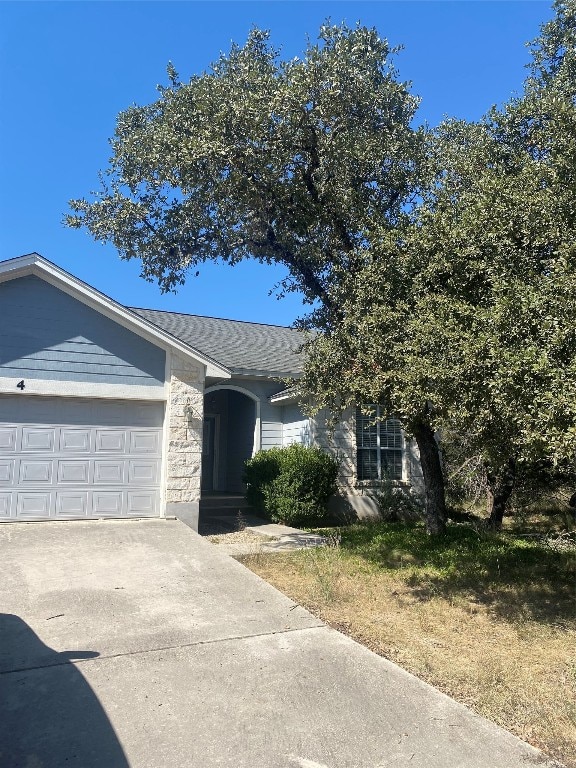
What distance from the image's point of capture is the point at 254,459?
44.8 feet

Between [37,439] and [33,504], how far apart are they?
1.17 metres

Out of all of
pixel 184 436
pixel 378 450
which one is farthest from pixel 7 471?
pixel 378 450

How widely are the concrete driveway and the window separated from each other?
7731 millimetres

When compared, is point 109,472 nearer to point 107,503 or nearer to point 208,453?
point 107,503

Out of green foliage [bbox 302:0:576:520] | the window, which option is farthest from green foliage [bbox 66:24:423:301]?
the window

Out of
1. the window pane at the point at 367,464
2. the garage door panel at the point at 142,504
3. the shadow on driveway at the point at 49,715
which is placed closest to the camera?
the shadow on driveway at the point at 49,715

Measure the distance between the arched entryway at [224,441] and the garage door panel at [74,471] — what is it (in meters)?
6.09

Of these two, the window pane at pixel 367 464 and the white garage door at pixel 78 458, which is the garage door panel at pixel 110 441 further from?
the window pane at pixel 367 464

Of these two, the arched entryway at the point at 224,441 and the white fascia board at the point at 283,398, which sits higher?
the white fascia board at the point at 283,398

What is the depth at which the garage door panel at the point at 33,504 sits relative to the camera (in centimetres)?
1002

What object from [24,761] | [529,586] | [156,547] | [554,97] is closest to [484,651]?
[529,586]

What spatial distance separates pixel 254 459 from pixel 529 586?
709 centimetres

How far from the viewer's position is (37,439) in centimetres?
1021

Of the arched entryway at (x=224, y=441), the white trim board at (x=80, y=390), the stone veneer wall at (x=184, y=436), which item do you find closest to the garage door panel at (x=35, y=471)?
the white trim board at (x=80, y=390)
